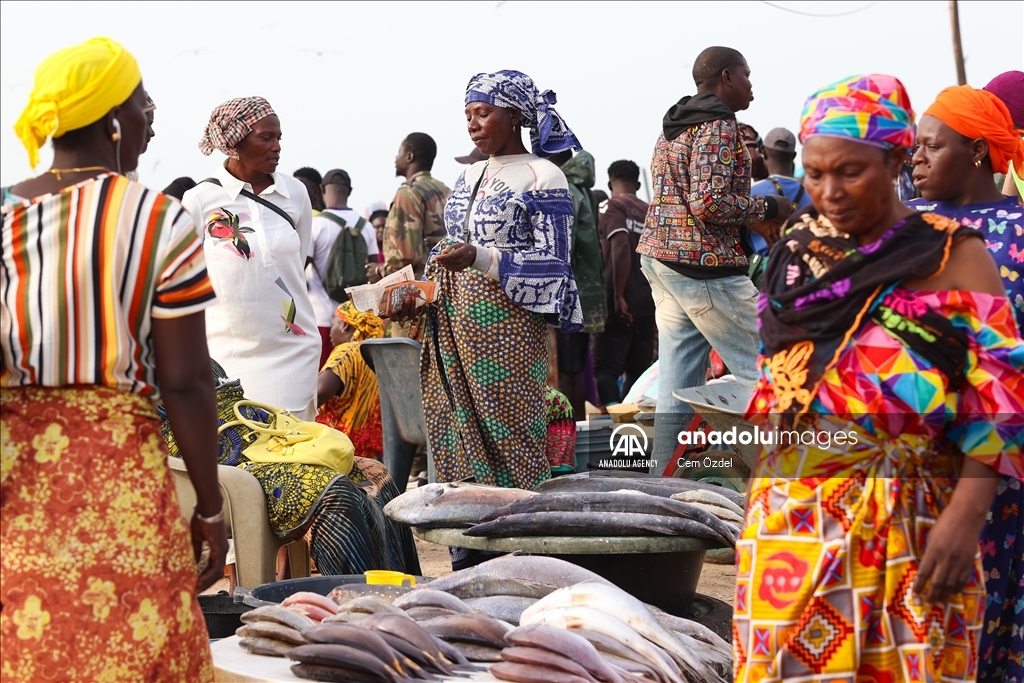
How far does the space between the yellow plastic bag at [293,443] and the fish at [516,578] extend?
1.16 metres

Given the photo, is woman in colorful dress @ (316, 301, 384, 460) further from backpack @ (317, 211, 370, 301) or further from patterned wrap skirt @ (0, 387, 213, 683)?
patterned wrap skirt @ (0, 387, 213, 683)

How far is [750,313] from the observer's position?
717 cm

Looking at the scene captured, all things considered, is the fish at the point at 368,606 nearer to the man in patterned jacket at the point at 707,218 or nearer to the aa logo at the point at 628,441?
the man in patterned jacket at the point at 707,218

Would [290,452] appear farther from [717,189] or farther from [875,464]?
[875,464]

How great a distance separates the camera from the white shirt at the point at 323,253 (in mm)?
10031

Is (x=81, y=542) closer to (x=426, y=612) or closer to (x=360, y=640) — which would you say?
(x=360, y=640)

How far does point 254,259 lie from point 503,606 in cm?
251

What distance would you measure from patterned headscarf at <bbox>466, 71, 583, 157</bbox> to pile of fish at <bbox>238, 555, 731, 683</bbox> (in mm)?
2409

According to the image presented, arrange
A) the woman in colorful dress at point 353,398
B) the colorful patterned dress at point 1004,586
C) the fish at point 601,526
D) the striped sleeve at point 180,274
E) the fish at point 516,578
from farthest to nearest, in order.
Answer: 1. the woman in colorful dress at point 353,398
2. the fish at point 601,526
3. the fish at point 516,578
4. the colorful patterned dress at point 1004,586
5. the striped sleeve at point 180,274

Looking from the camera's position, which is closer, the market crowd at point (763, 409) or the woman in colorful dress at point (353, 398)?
the market crowd at point (763, 409)

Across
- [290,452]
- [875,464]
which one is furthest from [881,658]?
[290,452]

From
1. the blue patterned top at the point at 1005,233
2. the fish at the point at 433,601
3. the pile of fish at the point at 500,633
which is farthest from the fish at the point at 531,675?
the blue patterned top at the point at 1005,233

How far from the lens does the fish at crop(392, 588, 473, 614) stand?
419 centimetres

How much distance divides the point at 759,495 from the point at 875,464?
0.25 m
